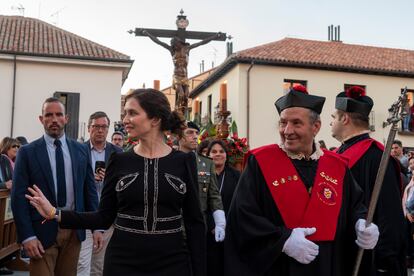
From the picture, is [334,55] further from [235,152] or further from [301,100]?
[301,100]

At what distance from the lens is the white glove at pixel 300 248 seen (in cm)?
275

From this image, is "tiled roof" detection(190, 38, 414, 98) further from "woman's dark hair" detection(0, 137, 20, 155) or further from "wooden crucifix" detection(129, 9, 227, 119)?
"woman's dark hair" detection(0, 137, 20, 155)

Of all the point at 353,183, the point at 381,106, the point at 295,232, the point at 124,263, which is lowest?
the point at 124,263

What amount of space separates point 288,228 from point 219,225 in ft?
6.48

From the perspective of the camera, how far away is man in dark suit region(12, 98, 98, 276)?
3836 millimetres

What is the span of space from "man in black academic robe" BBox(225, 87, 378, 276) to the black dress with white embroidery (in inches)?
10.3

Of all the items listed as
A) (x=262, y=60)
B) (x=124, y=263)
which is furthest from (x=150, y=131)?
(x=262, y=60)

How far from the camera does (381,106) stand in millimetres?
26984

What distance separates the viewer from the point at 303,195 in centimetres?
296

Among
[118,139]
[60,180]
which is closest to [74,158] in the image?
[60,180]

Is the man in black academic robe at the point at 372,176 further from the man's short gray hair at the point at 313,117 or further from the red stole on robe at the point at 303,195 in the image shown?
the man's short gray hair at the point at 313,117

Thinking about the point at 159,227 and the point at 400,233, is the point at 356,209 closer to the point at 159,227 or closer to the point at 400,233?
the point at 400,233

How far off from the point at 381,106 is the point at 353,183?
998 inches

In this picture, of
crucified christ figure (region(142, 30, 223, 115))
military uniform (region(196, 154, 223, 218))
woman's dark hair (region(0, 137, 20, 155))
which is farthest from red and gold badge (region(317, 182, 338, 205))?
crucified christ figure (region(142, 30, 223, 115))
